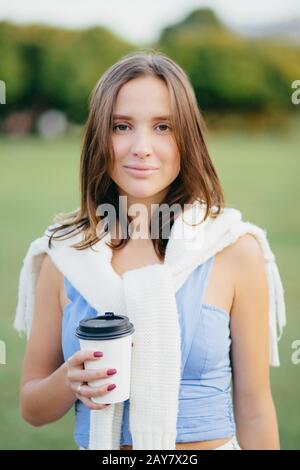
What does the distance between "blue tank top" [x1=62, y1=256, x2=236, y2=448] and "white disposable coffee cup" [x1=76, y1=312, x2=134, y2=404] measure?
0.50 ft

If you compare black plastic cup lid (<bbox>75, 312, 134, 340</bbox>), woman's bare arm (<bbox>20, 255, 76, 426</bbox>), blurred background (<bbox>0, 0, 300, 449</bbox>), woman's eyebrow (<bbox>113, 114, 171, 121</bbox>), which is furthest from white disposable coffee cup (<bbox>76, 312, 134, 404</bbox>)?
blurred background (<bbox>0, 0, 300, 449</bbox>)

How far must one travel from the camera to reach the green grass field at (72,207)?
3516mm

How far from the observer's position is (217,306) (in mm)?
1552

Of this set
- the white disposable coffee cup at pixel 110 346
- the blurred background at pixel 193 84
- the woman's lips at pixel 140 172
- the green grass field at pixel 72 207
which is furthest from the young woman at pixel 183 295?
the blurred background at pixel 193 84

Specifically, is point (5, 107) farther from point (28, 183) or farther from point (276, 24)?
point (276, 24)

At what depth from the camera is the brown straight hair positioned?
155cm

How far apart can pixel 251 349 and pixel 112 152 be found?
22.6 inches

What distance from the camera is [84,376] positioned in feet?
4.44

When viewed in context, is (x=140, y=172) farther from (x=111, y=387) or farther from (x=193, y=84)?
(x=193, y=84)

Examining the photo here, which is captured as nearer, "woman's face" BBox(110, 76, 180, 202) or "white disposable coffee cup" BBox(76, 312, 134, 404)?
"white disposable coffee cup" BBox(76, 312, 134, 404)

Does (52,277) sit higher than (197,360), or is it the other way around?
(52,277)

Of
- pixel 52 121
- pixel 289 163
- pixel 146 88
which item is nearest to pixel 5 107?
pixel 52 121

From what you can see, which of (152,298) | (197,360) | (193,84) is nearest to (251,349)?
(197,360)

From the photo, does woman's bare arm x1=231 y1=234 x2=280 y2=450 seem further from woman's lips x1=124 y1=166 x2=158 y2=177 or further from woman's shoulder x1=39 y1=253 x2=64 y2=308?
woman's shoulder x1=39 y1=253 x2=64 y2=308
